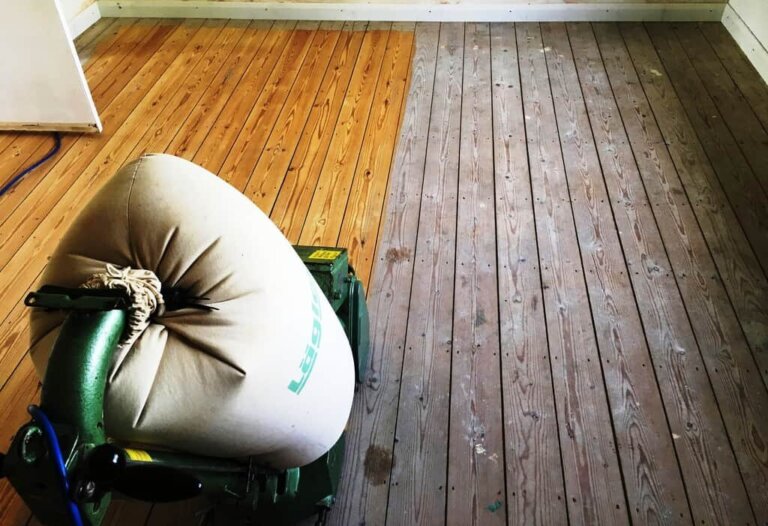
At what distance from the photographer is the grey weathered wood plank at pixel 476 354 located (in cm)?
160

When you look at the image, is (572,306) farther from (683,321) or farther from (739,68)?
(739,68)

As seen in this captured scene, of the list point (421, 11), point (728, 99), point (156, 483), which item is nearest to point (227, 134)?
point (421, 11)

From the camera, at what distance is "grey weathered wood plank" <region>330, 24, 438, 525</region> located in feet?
5.30

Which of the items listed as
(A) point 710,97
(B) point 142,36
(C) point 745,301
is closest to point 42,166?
(B) point 142,36

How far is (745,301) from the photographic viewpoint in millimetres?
2047

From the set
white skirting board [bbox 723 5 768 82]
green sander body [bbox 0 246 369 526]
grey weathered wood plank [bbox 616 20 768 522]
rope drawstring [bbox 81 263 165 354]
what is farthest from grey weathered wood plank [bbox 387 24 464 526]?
white skirting board [bbox 723 5 768 82]

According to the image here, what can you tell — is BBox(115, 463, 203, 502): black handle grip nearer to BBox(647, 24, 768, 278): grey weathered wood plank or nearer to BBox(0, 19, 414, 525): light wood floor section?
BBox(0, 19, 414, 525): light wood floor section

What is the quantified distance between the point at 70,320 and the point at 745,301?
6.37 ft

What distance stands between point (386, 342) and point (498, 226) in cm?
69

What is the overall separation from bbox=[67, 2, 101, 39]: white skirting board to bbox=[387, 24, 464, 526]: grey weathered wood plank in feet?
7.70

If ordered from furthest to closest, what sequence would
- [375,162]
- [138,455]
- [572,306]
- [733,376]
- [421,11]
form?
[421,11]
[375,162]
[572,306]
[733,376]
[138,455]

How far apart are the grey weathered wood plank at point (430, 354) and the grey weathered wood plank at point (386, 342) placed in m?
0.03

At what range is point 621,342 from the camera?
6.37 ft

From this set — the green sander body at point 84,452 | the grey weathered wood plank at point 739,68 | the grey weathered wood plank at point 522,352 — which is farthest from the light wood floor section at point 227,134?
the grey weathered wood plank at point 739,68
